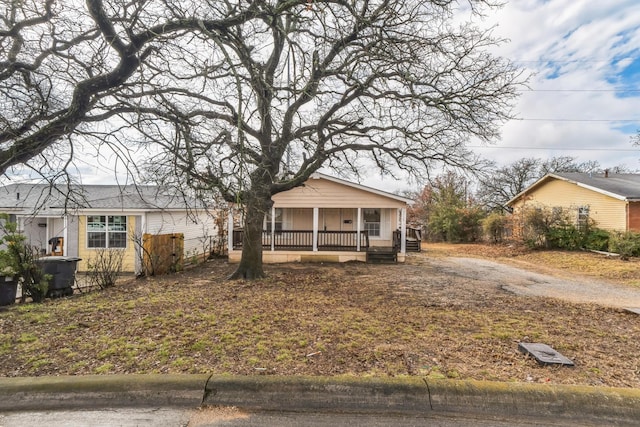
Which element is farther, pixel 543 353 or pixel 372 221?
pixel 372 221

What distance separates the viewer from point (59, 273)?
7.07 m

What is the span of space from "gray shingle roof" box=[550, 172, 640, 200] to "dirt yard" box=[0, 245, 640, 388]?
13.9 m

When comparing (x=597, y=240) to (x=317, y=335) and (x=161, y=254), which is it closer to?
(x=317, y=335)

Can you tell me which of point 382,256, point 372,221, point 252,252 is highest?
point 372,221

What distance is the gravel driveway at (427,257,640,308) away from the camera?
23.5 ft

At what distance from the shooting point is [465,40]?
752 centimetres

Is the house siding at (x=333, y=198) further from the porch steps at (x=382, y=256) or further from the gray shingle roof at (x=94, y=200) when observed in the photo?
the gray shingle roof at (x=94, y=200)

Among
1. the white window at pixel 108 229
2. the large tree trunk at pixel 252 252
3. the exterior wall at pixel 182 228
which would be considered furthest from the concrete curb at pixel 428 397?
the white window at pixel 108 229

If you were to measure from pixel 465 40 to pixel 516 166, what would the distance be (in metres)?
30.8

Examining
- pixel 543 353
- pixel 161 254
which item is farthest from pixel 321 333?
pixel 161 254

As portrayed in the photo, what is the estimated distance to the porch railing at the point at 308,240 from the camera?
14508 mm

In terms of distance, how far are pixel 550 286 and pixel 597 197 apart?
40.9ft

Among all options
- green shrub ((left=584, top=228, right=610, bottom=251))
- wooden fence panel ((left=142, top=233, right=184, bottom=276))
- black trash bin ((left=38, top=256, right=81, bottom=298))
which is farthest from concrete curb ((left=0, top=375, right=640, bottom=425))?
green shrub ((left=584, top=228, right=610, bottom=251))

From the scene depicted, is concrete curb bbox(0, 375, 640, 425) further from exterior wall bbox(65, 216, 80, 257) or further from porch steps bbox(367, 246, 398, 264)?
exterior wall bbox(65, 216, 80, 257)
